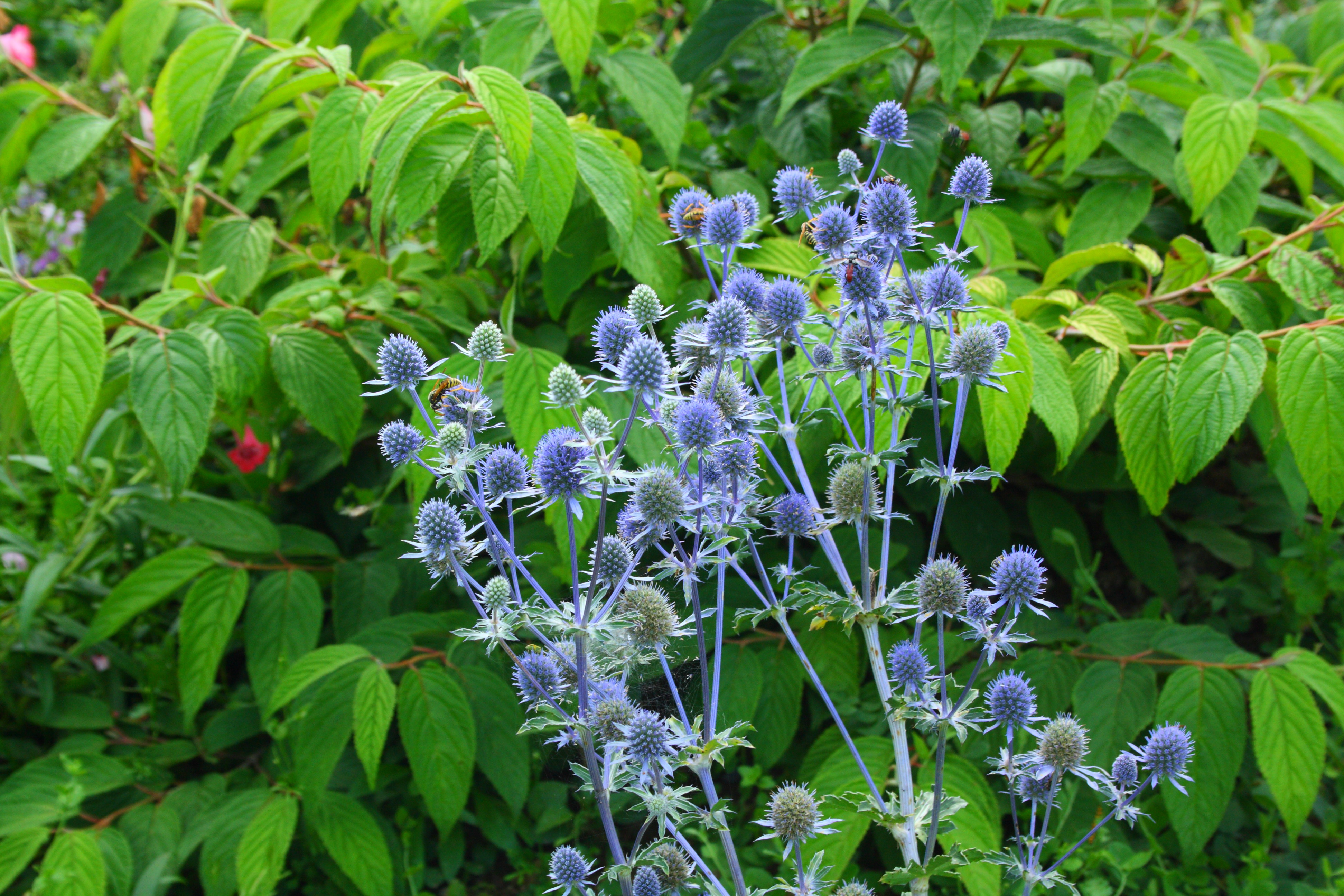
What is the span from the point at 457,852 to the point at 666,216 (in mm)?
1498

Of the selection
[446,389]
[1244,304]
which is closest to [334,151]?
[446,389]

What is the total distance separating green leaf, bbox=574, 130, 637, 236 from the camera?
1.71 metres

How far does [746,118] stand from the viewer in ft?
8.84

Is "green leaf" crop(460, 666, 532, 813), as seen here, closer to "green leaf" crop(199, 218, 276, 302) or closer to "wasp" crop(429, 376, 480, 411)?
"wasp" crop(429, 376, 480, 411)

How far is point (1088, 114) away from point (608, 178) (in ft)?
3.80

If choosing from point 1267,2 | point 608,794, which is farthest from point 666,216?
point 1267,2

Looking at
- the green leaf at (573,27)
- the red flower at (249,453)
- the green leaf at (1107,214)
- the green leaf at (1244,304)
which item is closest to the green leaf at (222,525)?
the red flower at (249,453)

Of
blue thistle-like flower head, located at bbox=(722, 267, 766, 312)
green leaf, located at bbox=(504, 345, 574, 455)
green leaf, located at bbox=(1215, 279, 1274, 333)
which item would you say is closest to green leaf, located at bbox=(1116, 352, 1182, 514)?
green leaf, located at bbox=(1215, 279, 1274, 333)

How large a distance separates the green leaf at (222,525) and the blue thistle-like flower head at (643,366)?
1482 millimetres

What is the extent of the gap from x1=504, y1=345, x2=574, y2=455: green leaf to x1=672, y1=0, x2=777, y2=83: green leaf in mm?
1057

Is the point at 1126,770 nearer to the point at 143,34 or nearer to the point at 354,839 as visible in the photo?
the point at 354,839

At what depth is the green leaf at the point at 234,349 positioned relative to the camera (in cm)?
187

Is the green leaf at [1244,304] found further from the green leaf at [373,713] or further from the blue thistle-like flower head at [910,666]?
the green leaf at [373,713]

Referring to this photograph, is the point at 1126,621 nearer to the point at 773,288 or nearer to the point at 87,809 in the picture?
the point at 773,288
